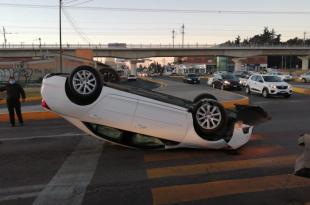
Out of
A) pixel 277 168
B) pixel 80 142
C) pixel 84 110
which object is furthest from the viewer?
pixel 80 142

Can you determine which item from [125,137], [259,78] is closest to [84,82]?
[125,137]

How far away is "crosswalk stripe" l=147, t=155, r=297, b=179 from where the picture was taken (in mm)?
6832

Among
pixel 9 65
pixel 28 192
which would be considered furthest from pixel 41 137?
pixel 9 65

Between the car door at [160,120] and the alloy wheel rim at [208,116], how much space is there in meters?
0.29

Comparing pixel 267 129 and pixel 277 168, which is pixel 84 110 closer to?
pixel 277 168

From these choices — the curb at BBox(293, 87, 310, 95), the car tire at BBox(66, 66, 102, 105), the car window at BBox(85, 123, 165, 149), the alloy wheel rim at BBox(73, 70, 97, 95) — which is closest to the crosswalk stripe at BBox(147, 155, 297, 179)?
the car window at BBox(85, 123, 165, 149)

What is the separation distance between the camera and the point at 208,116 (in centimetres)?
805

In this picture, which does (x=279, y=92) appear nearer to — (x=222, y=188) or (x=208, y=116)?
(x=208, y=116)

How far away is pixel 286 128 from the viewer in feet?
37.1

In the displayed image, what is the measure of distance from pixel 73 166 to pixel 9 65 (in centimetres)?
5679

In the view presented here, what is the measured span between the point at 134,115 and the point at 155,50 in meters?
85.6

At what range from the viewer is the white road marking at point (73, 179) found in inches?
221

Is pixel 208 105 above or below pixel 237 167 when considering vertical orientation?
above

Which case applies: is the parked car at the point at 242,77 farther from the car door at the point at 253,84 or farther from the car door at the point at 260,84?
the car door at the point at 260,84
